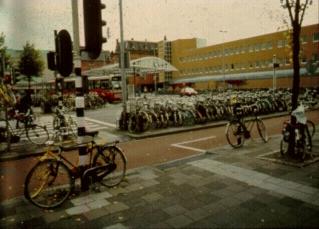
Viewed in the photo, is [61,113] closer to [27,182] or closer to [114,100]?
[27,182]

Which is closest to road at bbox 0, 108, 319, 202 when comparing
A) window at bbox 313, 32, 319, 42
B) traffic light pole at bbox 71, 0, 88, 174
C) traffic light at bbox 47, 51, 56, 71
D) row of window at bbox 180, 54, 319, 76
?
traffic light pole at bbox 71, 0, 88, 174

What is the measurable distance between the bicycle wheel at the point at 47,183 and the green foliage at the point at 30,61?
37.9m

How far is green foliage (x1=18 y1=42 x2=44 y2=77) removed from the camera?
41250mm

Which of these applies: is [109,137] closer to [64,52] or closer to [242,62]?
[64,52]

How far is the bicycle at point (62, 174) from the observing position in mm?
5449

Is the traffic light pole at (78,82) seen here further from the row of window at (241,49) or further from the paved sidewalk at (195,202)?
the row of window at (241,49)

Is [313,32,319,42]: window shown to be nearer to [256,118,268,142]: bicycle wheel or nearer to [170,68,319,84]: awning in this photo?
[170,68,319,84]: awning

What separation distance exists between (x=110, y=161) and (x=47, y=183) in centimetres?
123

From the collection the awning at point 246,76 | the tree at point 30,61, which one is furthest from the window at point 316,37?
the tree at point 30,61

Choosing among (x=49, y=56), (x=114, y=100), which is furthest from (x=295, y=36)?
(x=114, y=100)

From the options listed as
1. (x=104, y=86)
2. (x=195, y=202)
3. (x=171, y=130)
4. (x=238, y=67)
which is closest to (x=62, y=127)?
(x=171, y=130)

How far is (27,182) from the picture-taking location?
5352 mm

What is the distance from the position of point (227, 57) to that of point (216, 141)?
199 feet

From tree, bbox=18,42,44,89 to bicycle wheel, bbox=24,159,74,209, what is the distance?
37.9 m
